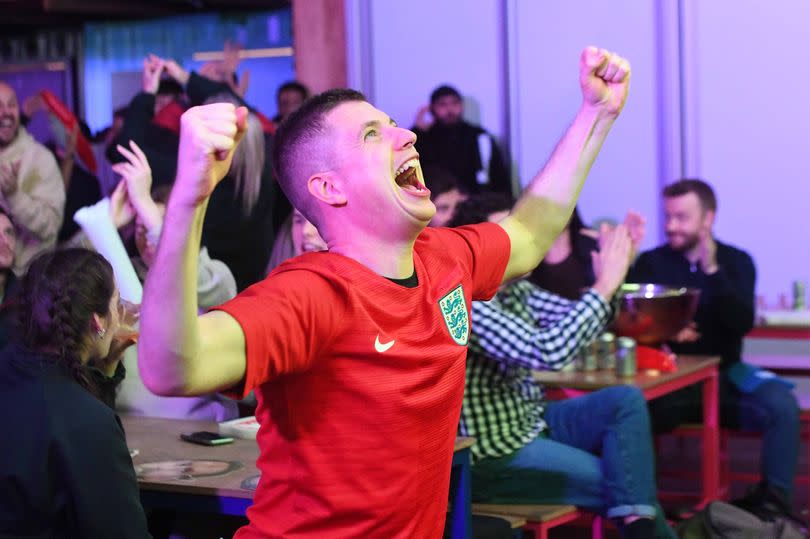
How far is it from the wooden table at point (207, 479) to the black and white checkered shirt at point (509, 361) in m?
0.42

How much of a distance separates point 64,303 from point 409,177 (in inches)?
35.5

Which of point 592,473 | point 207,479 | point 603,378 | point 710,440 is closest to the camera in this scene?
point 207,479

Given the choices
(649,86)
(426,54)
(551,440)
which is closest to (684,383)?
(551,440)

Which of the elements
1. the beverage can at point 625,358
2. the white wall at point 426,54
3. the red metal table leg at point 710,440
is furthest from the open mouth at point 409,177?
the white wall at point 426,54

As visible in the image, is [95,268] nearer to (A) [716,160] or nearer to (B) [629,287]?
(B) [629,287]

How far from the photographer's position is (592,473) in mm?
3152

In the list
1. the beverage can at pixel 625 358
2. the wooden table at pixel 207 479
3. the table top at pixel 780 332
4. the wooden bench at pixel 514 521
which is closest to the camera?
the wooden table at pixel 207 479

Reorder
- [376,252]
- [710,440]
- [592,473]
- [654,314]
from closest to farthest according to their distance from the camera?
[376,252] < [592,473] < [654,314] < [710,440]

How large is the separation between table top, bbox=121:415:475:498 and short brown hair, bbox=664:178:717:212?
239 cm

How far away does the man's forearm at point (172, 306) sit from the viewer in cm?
128

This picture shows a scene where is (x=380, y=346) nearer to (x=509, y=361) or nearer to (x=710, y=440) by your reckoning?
(x=509, y=361)

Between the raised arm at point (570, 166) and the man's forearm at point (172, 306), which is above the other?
the raised arm at point (570, 166)

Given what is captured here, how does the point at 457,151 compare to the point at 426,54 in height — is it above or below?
below

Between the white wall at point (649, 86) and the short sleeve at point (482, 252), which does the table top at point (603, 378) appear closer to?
the short sleeve at point (482, 252)
